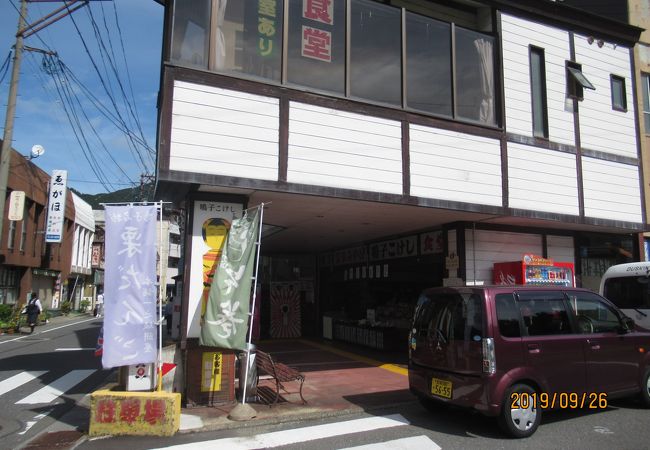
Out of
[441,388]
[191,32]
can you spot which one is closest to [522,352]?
[441,388]

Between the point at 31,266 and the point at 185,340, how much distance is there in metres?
24.9

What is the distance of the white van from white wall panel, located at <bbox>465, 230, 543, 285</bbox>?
1.87 metres

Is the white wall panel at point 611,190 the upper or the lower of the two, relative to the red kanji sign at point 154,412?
upper

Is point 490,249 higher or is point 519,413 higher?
point 490,249

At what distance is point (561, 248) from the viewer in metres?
11.7

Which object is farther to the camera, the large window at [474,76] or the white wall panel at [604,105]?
the white wall panel at [604,105]

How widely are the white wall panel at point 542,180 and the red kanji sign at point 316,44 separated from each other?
4382 millimetres

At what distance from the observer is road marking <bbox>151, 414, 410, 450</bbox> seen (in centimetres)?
559

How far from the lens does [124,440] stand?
5785mm

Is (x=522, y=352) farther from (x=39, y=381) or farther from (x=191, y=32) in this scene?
(x=39, y=381)

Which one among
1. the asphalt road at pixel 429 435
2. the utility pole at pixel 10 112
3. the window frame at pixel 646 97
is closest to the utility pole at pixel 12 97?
the utility pole at pixel 10 112

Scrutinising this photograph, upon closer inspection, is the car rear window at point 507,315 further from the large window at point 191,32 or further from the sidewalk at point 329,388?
the large window at point 191,32

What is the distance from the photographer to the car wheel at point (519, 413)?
18.3 feet

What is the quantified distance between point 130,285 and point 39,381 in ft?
18.2
